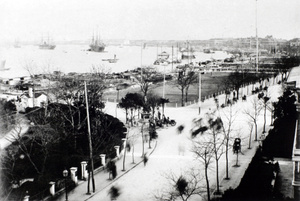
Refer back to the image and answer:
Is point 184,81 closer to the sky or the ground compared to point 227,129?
closer to the sky

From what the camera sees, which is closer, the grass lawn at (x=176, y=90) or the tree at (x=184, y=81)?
the tree at (x=184, y=81)

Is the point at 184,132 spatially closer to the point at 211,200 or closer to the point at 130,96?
the point at 130,96

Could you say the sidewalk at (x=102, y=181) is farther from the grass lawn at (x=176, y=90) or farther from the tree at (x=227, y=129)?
the grass lawn at (x=176, y=90)

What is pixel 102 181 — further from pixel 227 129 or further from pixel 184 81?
pixel 184 81

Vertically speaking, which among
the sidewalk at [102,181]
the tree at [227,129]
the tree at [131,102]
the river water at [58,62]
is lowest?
the sidewalk at [102,181]

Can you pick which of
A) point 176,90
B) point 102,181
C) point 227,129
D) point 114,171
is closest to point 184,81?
point 176,90

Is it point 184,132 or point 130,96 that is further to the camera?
point 130,96

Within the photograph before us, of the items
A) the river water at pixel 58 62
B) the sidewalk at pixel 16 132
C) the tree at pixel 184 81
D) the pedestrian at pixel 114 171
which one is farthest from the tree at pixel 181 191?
the river water at pixel 58 62

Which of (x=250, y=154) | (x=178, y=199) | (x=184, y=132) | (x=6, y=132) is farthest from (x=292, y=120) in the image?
(x=6, y=132)

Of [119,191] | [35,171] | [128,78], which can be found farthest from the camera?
[128,78]

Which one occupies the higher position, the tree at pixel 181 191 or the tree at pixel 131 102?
the tree at pixel 131 102

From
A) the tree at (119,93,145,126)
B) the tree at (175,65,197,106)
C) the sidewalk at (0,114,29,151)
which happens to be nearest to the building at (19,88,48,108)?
the sidewalk at (0,114,29,151)
